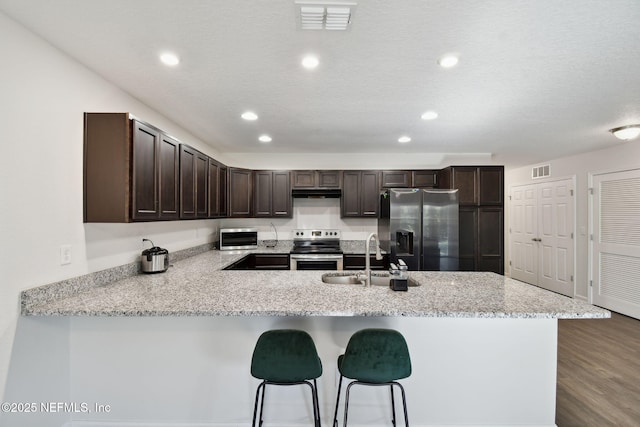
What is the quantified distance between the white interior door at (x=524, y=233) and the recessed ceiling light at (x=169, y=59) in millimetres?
6566

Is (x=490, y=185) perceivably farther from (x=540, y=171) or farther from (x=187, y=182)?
(x=187, y=182)

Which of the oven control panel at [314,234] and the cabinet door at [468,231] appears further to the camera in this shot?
the oven control panel at [314,234]

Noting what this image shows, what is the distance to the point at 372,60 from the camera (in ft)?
6.30

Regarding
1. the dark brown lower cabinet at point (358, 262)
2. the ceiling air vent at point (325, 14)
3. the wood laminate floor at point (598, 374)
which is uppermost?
the ceiling air vent at point (325, 14)

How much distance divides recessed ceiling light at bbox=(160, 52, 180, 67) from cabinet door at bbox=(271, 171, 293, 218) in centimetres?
271

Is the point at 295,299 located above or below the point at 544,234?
below

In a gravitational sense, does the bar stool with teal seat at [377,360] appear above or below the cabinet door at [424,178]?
below

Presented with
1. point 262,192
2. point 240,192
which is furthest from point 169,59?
point 262,192

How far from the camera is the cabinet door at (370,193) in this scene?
4.61m

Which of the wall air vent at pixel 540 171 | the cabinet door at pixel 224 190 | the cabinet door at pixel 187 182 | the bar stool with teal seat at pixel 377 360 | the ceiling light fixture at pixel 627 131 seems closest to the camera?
the bar stool with teal seat at pixel 377 360

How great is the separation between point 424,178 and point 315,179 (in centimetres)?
180

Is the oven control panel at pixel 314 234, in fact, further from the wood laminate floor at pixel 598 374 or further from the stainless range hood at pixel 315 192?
the wood laminate floor at pixel 598 374

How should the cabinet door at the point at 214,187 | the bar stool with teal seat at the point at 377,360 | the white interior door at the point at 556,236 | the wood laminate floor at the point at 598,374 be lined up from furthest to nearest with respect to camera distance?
the white interior door at the point at 556,236, the cabinet door at the point at 214,187, the wood laminate floor at the point at 598,374, the bar stool with teal seat at the point at 377,360

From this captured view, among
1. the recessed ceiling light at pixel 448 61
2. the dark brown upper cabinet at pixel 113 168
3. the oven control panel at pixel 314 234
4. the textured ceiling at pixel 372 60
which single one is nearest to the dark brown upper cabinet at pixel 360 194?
the oven control panel at pixel 314 234
